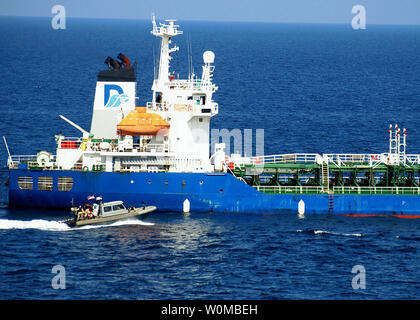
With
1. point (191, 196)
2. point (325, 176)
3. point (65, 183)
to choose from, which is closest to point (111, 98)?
point (65, 183)

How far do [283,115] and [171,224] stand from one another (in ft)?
163

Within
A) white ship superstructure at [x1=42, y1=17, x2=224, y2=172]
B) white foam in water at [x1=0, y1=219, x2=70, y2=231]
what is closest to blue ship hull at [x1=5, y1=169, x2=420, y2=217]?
white ship superstructure at [x1=42, y1=17, x2=224, y2=172]

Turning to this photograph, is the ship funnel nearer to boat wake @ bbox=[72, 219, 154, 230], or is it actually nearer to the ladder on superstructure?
boat wake @ bbox=[72, 219, 154, 230]

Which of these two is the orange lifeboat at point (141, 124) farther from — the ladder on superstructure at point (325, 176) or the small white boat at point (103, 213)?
the ladder on superstructure at point (325, 176)

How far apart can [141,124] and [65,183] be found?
22.1 ft

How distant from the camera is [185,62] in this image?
156 m

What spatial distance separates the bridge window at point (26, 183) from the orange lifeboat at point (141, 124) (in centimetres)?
722

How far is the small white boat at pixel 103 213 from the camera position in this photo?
57531 millimetres

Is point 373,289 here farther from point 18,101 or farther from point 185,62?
point 185,62

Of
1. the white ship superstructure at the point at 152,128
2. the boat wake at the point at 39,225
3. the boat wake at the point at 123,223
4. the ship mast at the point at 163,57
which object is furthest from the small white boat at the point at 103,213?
the ship mast at the point at 163,57

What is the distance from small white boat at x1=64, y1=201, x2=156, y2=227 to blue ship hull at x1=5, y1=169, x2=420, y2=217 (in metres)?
1.55

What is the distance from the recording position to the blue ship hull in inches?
2393

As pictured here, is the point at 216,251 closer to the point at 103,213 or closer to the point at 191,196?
the point at 191,196
